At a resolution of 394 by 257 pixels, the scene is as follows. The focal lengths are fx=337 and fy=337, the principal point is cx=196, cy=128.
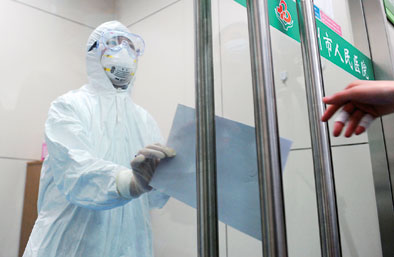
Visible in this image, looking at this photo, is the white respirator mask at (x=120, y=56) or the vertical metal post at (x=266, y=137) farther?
the white respirator mask at (x=120, y=56)

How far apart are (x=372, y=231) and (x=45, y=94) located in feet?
6.04

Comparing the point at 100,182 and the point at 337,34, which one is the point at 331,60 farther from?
the point at 100,182

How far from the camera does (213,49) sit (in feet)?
2.00

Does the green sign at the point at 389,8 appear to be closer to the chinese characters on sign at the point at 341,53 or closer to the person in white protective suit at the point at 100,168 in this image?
the chinese characters on sign at the point at 341,53

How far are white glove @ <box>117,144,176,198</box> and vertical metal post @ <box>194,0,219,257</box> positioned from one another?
109 mm

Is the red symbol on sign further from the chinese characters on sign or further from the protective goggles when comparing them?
the protective goggles

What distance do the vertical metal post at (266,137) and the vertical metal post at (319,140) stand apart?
0.26 m

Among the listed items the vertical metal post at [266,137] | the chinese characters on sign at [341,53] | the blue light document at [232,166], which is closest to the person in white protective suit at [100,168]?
the blue light document at [232,166]

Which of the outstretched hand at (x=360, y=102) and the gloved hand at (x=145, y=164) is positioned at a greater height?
the outstretched hand at (x=360, y=102)

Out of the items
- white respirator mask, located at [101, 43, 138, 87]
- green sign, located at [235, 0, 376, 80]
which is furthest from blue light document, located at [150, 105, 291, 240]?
white respirator mask, located at [101, 43, 138, 87]

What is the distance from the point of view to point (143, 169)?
800 millimetres

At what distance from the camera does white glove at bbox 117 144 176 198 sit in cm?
65

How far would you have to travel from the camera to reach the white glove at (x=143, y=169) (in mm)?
654

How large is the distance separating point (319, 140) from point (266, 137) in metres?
0.29
